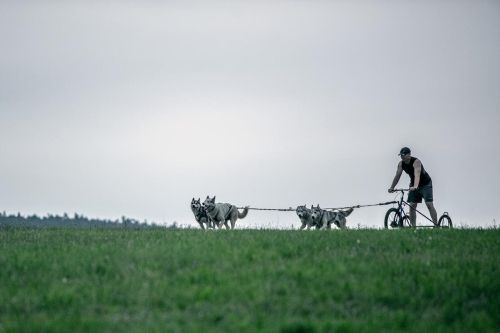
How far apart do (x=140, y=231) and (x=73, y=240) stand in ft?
10.5

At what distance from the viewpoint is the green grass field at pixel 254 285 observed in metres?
14.0

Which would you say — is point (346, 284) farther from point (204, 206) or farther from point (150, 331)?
point (204, 206)

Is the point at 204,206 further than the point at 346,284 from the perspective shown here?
Yes

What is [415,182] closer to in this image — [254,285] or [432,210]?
[432,210]

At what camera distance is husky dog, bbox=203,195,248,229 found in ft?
114

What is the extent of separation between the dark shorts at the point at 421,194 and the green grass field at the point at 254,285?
215 inches

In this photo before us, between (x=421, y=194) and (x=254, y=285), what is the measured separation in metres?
12.2

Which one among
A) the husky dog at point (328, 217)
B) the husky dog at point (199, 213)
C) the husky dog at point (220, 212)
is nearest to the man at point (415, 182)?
the husky dog at point (328, 217)

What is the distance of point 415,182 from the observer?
26344 millimetres

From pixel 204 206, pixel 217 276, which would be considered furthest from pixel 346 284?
pixel 204 206

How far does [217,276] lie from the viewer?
16.7 meters

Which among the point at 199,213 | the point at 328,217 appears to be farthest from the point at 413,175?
the point at 199,213

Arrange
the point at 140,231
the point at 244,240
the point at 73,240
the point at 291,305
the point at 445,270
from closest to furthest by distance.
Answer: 1. the point at 291,305
2. the point at 445,270
3. the point at 244,240
4. the point at 73,240
5. the point at 140,231

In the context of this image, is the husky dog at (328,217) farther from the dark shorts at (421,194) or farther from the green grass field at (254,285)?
the green grass field at (254,285)
